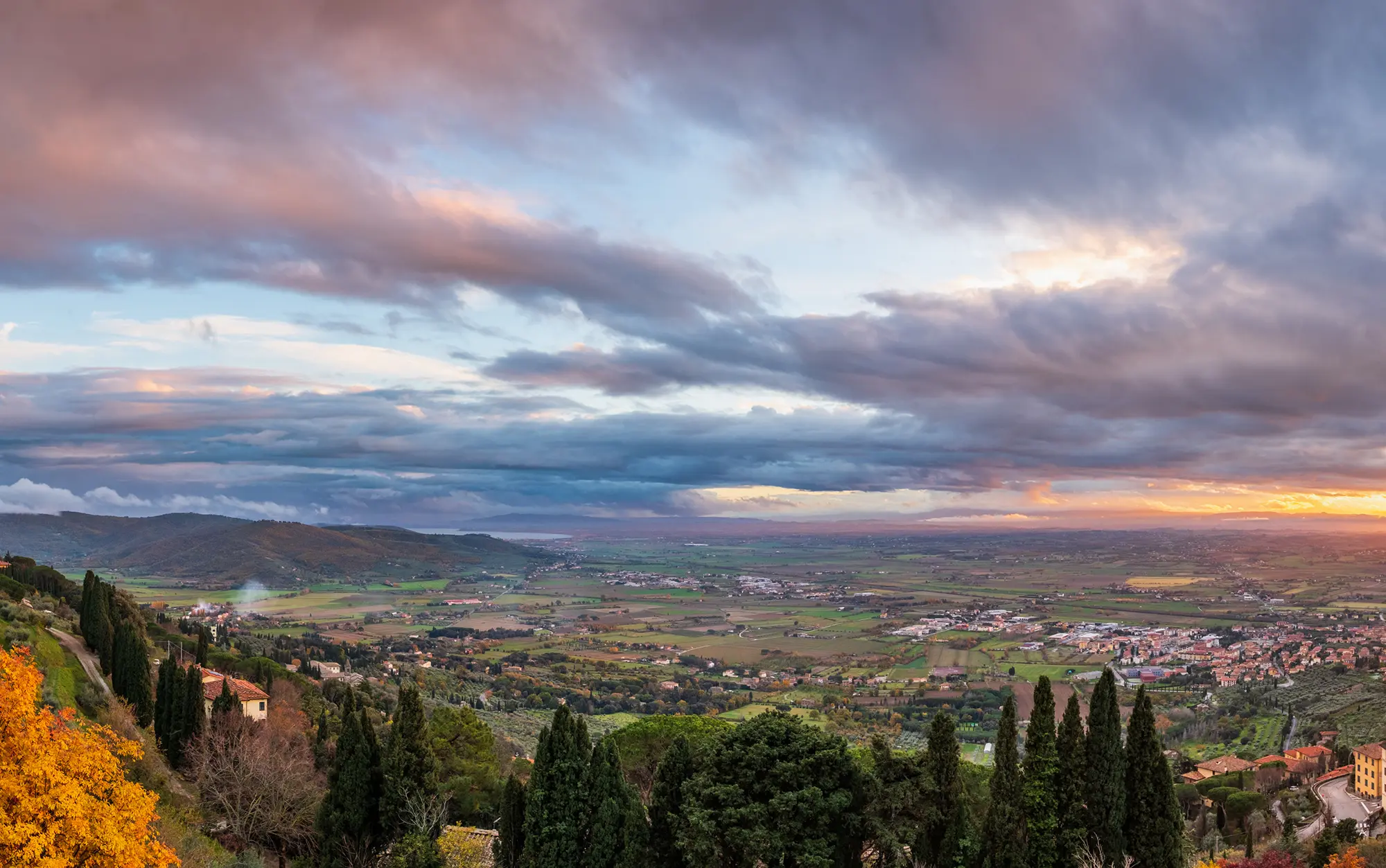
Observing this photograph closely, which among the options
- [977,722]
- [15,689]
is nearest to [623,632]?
[977,722]

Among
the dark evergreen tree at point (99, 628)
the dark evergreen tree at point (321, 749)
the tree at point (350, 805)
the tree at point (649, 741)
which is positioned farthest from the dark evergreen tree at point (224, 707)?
the tree at point (649, 741)

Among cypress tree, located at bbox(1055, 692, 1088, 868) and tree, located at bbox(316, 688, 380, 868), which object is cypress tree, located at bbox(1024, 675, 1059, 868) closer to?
cypress tree, located at bbox(1055, 692, 1088, 868)

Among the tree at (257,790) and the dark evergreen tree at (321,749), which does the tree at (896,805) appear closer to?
the tree at (257,790)

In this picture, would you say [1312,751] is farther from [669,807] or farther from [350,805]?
[350,805]

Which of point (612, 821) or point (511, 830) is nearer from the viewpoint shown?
point (612, 821)

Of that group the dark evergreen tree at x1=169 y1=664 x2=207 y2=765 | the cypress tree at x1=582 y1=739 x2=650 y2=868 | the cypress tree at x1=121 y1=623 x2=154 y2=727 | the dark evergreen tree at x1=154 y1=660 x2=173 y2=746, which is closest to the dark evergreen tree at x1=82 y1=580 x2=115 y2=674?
the cypress tree at x1=121 y1=623 x2=154 y2=727

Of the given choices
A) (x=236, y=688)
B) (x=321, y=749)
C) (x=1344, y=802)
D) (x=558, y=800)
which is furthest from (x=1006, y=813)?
(x=236, y=688)
